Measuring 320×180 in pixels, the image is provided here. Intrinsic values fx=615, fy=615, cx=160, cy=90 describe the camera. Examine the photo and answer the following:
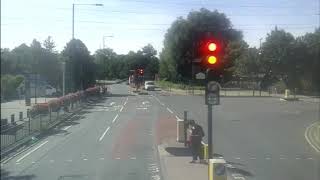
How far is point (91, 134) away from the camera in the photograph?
2869 centimetres

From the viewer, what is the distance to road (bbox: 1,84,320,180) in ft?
55.1

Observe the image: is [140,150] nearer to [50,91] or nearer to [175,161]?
[175,161]

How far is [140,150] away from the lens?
22203 millimetres

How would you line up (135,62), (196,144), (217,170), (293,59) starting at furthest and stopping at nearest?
1. (135,62)
2. (293,59)
3. (196,144)
4. (217,170)

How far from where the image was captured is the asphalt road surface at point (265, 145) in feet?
56.8

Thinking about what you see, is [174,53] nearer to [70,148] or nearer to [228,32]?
[228,32]

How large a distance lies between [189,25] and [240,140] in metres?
64.6

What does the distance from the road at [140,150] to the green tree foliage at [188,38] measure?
4971 cm

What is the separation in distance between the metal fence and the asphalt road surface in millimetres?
7670

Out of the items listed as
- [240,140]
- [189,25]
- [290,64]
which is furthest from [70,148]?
[189,25]

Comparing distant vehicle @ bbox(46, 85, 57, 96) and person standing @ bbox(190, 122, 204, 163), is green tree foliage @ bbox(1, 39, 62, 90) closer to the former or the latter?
distant vehicle @ bbox(46, 85, 57, 96)

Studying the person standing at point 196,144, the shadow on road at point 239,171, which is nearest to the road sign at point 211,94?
the shadow on road at point 239,171

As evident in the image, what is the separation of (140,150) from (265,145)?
5199 millimetres

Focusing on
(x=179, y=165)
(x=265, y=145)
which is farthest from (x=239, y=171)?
(x=265, y=145)
